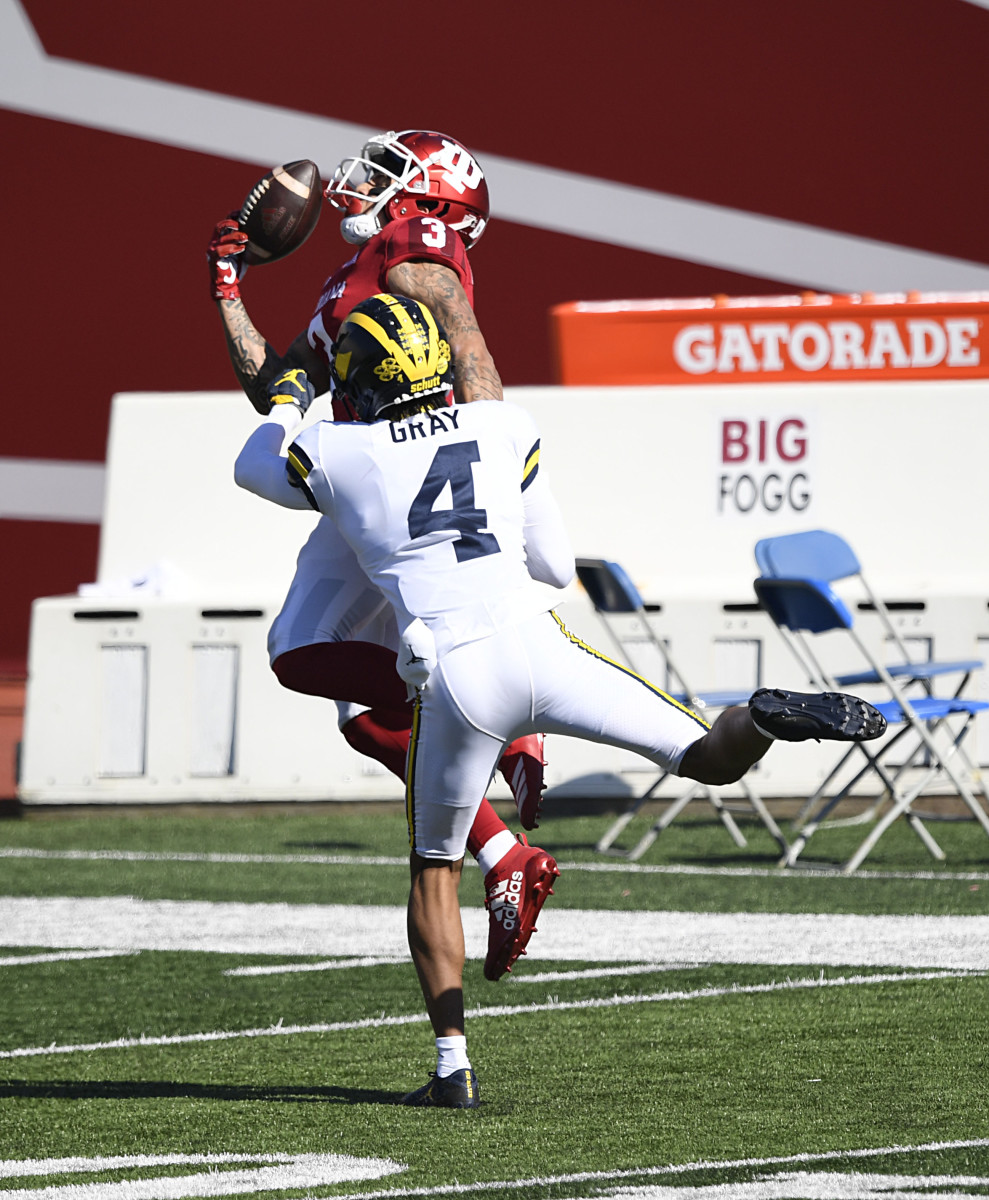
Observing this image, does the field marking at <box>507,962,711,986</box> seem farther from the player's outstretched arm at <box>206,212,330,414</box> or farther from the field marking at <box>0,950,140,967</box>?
the player's outstretched arm at <box>206,212,330,414</box>

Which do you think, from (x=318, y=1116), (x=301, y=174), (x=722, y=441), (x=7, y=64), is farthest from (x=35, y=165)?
(x=318, y=1116)

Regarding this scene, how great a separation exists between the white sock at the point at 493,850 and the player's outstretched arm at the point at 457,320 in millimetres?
1061

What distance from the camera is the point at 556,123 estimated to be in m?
16.3

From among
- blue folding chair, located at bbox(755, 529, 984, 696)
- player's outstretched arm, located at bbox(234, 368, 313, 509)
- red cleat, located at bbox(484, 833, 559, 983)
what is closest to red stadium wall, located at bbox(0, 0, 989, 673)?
blue folding chair, located at bbox(755, 529, 984, 696)

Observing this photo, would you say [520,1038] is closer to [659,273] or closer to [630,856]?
[630,856]

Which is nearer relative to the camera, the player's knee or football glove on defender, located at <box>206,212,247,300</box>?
the player's knee

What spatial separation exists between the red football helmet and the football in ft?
0.77

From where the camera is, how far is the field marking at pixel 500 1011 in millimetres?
5551

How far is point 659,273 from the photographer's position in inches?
638

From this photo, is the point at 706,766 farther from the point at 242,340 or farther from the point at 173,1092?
the point at 242,340

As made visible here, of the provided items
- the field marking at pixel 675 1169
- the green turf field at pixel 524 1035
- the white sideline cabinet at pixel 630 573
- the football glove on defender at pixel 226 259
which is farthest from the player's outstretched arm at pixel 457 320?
the white sideline cabinet at pixel 630 573

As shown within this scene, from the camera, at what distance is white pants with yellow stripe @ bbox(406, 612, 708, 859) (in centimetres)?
447

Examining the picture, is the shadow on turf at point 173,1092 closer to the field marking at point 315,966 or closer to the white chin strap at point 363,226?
the field marking at point 315,966

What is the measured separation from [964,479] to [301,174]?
6.71 m
